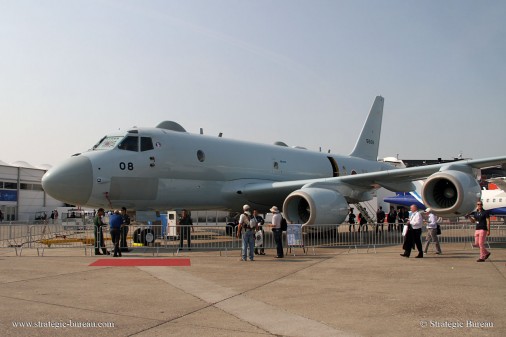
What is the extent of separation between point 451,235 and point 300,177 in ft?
23.7

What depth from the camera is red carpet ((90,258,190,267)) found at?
461 inches

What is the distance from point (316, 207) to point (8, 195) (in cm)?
4065

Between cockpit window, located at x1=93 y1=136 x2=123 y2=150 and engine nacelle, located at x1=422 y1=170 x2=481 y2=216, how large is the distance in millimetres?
9966

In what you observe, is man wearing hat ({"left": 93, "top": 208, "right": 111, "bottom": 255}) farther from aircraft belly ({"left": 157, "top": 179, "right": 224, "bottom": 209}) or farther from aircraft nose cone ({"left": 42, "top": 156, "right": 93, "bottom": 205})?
aircraft belly ({"left": 157, "top": 179, "right": 224, "bottom": 209})

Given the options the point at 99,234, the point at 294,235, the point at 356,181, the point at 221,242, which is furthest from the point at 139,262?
the point at 356,181

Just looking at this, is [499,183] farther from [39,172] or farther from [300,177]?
[39,172]

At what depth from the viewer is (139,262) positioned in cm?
1231

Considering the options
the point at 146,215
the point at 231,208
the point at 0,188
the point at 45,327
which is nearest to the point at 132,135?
the point at 146,215

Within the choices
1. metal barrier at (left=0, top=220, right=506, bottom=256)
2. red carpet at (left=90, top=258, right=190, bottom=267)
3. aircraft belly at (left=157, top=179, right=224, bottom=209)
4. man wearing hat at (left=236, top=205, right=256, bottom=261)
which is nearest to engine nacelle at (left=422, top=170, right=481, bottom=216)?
metal barrier at (left=0, top=220, right=506, bottom=256)

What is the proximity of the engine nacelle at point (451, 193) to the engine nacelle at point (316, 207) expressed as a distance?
2881 mm

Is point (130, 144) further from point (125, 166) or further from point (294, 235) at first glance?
point (294, 235)

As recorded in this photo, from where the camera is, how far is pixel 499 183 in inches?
1185

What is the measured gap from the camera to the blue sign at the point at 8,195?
46.7 m

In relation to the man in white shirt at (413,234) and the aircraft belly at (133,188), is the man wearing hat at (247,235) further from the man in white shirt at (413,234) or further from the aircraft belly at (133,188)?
the aircraft belly at (133,188)
